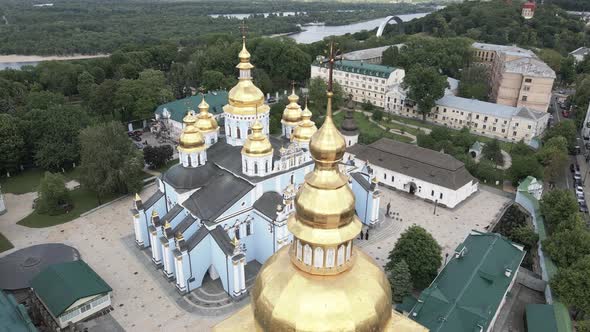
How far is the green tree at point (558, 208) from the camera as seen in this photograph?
23578 millimetres

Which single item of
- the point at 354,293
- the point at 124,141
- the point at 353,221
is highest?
the point at 353,221

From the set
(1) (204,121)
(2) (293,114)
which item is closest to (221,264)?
(1) (204,121)

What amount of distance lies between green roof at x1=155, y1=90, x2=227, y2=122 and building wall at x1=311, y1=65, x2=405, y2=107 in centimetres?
1390

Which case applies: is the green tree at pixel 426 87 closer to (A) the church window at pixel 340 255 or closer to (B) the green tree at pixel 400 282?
(B) the green tree at pixel 400 282

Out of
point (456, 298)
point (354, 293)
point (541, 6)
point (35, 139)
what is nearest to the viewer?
point (354, 293)

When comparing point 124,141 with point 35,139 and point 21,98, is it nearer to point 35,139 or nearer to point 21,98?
point 35,139

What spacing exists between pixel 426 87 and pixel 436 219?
65.7ft

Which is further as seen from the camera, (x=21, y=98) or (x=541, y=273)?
(x=21, y=98)

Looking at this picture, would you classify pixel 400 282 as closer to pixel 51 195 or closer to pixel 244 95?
pixel 244 95

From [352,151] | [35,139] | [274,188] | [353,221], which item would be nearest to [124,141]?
[35,139]

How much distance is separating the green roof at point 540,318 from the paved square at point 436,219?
605cm

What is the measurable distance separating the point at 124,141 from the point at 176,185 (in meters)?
9.52

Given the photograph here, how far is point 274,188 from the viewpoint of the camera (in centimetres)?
2238

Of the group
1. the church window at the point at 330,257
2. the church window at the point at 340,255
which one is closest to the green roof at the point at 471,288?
the church window at the point at 340,255
